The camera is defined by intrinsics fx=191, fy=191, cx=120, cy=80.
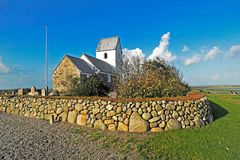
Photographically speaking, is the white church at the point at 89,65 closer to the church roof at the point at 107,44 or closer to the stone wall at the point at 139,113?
the church roof at the point at 107,44

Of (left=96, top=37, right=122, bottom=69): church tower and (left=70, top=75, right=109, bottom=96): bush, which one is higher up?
(left=96, top=37, right=122, bottom=69): church tower

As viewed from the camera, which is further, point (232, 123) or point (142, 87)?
point (142, 87)

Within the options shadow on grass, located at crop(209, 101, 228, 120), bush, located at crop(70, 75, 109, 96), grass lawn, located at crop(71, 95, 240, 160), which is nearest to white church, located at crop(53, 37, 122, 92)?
bush, located at crop(70, 75, 109, 96)

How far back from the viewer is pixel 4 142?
20.4 ft

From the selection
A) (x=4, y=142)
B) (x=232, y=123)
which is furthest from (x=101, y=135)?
(x=232, y=123)

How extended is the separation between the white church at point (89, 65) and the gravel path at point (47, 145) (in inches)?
447

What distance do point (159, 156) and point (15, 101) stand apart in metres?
10.8

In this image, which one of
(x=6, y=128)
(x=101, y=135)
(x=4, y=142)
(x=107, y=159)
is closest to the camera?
(x=107, y=159)

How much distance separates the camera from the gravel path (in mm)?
5035

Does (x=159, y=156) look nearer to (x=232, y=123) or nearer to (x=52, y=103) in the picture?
(x=232, y=123)

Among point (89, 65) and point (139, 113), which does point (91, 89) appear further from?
point (89, 65)

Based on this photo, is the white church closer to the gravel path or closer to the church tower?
the church tower

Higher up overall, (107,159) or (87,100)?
(87,100)

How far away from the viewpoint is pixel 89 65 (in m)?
32.7
